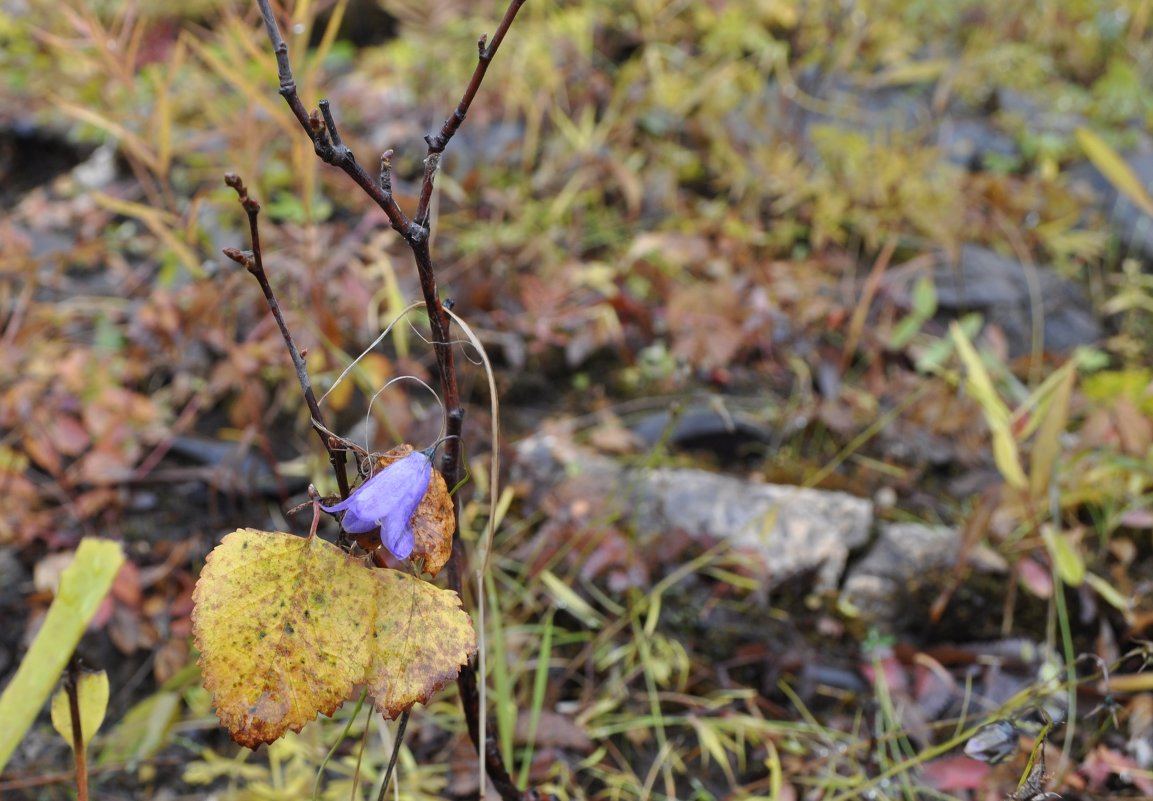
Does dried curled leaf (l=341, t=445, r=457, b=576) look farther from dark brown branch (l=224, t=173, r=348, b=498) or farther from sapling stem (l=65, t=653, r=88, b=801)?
sapling stem (l=65, t=653, r=88, b=801)

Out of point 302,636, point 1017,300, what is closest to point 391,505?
point 302,636

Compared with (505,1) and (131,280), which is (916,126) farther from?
(131,280)

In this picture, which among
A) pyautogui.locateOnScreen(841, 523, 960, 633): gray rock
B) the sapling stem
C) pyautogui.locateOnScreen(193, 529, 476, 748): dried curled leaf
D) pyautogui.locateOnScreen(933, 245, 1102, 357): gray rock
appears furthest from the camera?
pyautogui.locateOnScreen(933, 245, 1102, 357): gray rock

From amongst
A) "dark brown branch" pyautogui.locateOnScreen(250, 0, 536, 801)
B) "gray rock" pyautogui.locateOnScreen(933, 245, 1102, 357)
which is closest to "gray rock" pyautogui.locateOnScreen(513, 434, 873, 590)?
"dark brown branch" pyautogui.locateOnScreen(250, 0, 536, 801)

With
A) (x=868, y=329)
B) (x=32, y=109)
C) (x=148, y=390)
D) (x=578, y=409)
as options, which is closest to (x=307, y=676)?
(x=578, y=409)

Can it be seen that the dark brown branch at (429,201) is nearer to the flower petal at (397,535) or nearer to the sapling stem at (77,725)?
the flower petal at (397,535)

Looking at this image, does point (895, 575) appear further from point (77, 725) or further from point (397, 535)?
point (77, 725)
